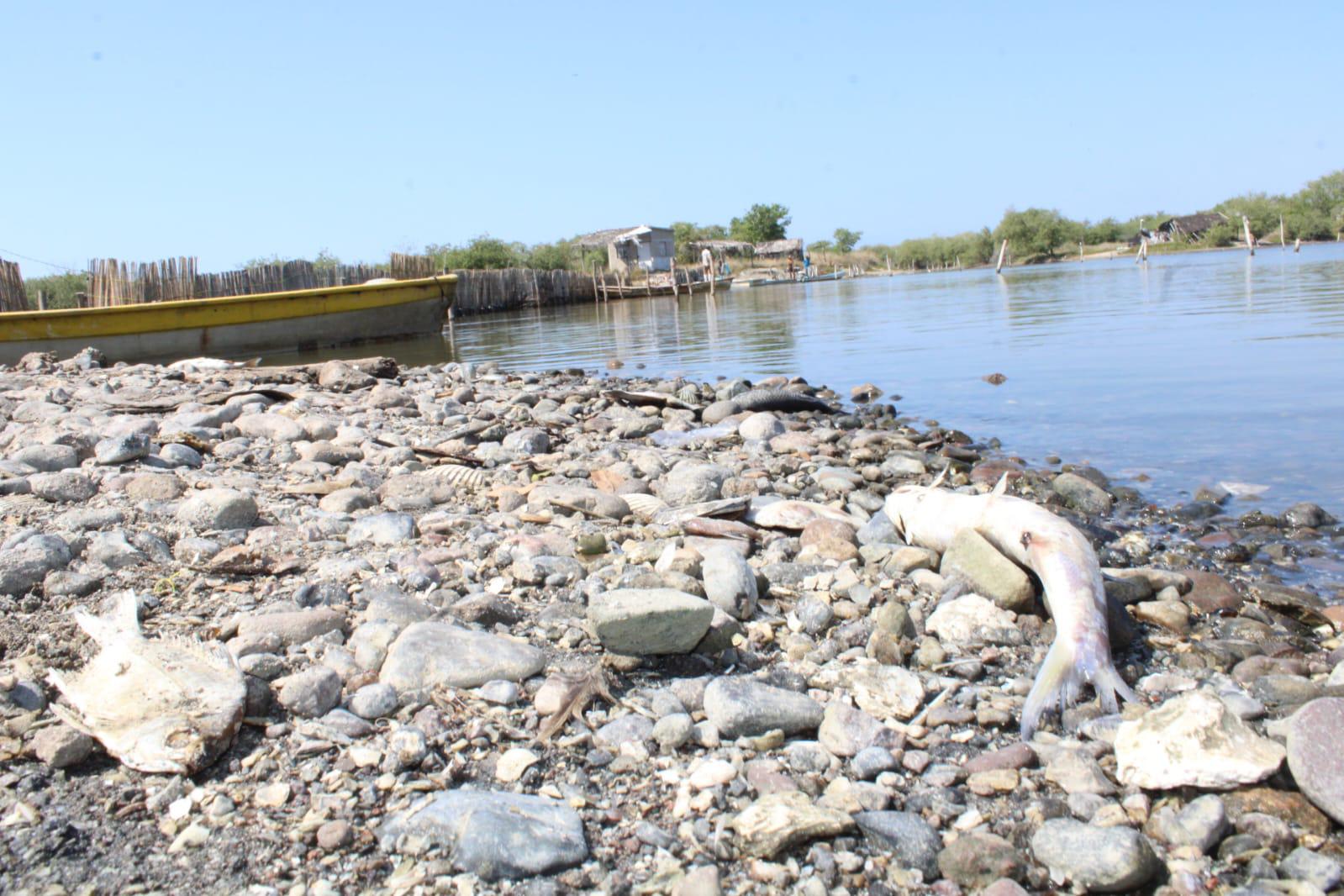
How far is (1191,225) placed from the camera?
8306cm

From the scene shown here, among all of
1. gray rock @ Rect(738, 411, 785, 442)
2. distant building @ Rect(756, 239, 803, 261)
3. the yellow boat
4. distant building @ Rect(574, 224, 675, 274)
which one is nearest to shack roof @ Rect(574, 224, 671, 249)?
distant building @ Rect(574, 224, 675, 274)

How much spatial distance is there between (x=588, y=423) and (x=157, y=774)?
5.60m

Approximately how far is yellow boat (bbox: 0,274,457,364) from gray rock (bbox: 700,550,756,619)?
49.7 ft

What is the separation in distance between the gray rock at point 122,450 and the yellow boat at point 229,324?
39.5ft

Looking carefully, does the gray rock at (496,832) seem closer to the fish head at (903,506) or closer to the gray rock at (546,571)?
the gray rock at (546,571)

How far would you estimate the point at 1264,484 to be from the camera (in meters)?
5.55

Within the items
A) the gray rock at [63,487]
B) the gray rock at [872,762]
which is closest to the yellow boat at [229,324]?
the gray rock at [63,487]

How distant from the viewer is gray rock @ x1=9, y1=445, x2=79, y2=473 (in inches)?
181

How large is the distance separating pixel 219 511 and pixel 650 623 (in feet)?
6.88

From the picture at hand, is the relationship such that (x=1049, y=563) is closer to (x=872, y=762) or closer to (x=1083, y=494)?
(x=872, y=762)

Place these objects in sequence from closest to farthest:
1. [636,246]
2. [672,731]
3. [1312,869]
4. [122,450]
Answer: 1. [1312,869]
2. [672,731]
3. [122,450]
4. [636,246]

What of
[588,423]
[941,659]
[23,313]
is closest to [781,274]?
[23,313]

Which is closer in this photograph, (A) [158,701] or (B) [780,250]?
(A) [158,701]

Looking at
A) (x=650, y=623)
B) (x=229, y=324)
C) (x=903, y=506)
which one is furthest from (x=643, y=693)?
(x=229, y=324)
